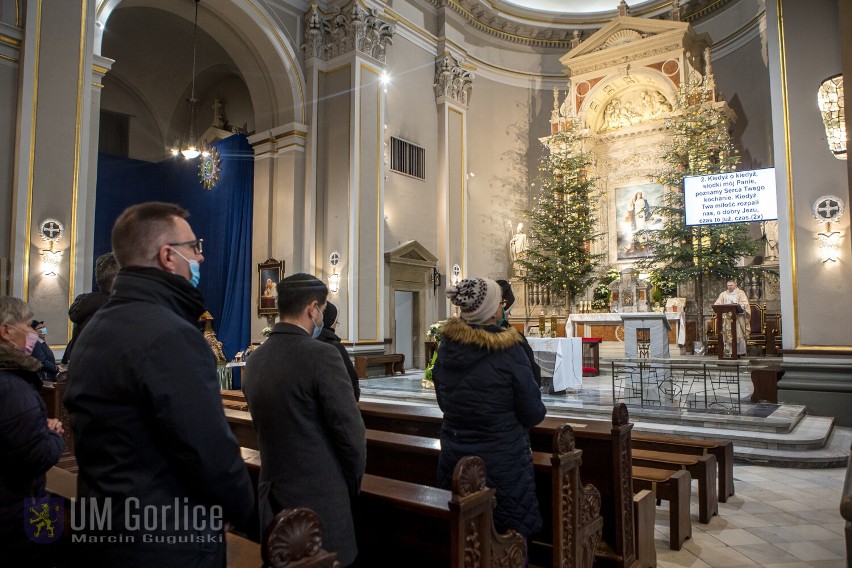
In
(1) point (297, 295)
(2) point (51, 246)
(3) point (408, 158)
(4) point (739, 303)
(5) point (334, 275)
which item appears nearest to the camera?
(1) point (297, 295)

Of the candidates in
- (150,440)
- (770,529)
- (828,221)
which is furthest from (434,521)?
(828,221)

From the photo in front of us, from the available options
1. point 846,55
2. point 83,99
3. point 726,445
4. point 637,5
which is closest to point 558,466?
point 846,55

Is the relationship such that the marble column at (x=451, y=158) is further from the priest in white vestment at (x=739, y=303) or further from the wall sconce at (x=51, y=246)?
the wall sconce at (x=51, y=246)

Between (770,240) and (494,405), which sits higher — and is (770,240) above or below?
above

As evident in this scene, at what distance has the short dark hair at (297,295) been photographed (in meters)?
1.97

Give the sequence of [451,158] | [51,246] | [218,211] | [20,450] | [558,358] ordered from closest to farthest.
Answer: [20,450] < [51,246] < [558,358] < [218,211] < [451,158]

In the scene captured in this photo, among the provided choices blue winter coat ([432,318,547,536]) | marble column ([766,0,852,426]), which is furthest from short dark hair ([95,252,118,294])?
marble column ([766,0,852,426])

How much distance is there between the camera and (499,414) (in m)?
2.31

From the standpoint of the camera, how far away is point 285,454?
1830mm

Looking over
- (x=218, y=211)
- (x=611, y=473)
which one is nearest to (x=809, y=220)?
(x=611, y=473)

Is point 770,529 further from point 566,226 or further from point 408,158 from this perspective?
point 566,226

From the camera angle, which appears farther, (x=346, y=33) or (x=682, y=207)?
(x=682, y=207)

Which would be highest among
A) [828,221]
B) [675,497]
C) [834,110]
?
[834,110]

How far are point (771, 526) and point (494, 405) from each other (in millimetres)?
2712
